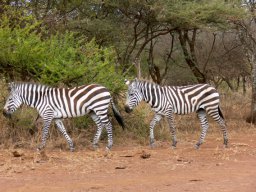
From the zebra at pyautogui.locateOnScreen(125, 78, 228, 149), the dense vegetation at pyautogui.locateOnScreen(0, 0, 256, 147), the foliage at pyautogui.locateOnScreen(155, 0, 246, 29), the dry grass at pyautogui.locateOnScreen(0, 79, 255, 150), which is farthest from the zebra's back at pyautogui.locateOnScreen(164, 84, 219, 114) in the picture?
the foliage at pyautogui.locateOnScreen(155, 0, 246, 29)

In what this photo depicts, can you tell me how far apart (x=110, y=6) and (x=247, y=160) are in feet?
27.4

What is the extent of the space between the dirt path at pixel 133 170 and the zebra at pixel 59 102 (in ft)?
2.46

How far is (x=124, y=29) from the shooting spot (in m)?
15.8

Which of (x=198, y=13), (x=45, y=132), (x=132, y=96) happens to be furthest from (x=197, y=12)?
(x=45, y=132)

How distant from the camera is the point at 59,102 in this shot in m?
10.5

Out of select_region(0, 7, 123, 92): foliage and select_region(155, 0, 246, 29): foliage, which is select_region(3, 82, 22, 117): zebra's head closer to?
select_region(0, 7, 123, 92): foliage

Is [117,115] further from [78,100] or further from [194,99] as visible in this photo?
[194,99]

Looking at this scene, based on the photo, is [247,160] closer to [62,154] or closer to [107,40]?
[62,154]

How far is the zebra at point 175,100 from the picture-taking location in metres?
11.0

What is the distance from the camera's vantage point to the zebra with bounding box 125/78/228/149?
11.0 meters

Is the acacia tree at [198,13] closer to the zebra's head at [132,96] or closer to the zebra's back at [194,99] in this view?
the zebra's back at [194,99]

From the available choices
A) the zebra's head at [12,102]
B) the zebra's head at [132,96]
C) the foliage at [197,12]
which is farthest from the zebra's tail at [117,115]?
the foliage at [197,12]

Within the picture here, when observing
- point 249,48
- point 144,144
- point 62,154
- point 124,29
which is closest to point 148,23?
Result: point 124,29

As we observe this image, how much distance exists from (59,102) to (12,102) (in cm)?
106
